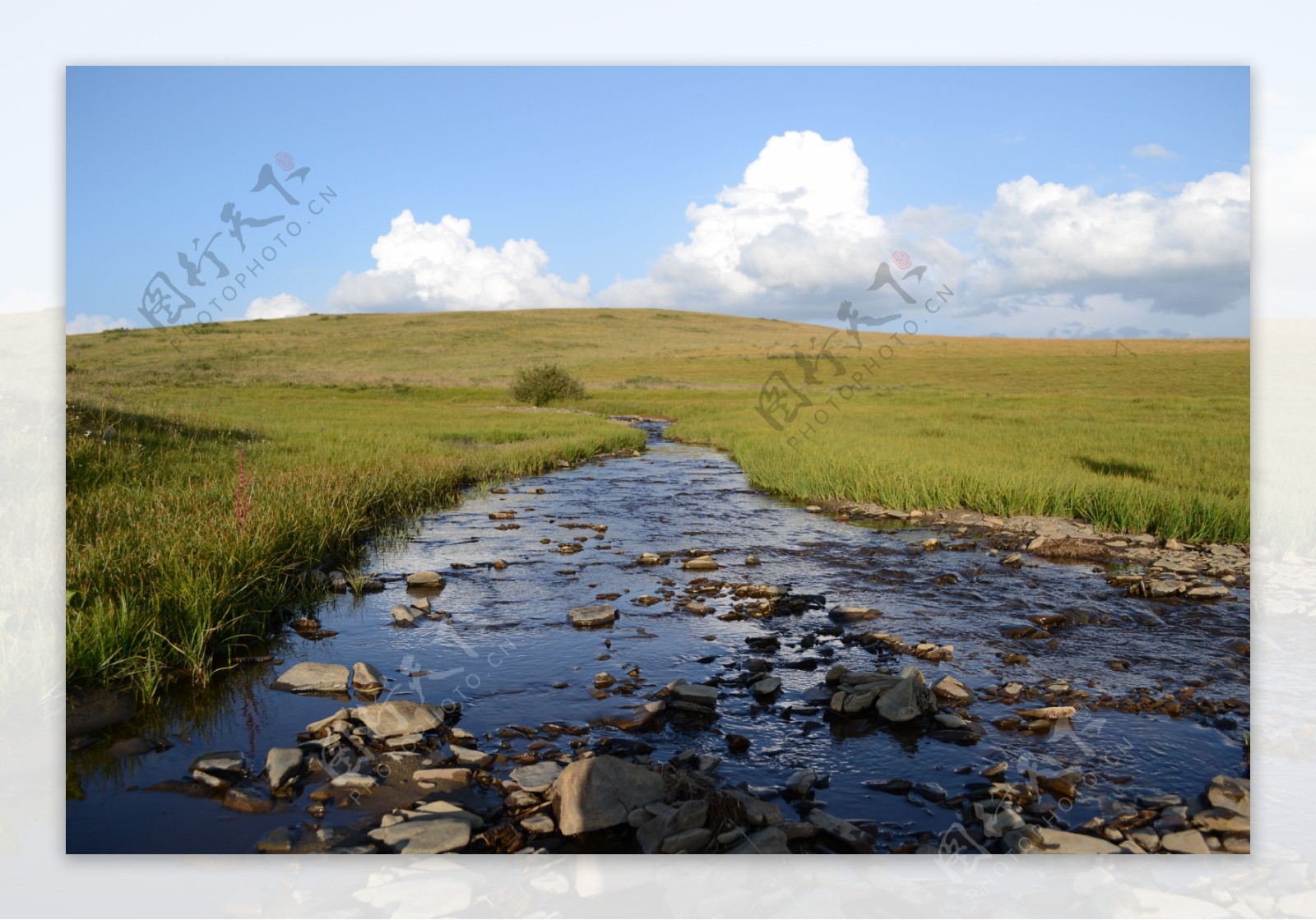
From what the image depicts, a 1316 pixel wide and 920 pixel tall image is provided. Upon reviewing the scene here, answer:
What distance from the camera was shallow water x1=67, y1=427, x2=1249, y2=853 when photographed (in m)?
4.88

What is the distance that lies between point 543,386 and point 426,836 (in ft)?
123

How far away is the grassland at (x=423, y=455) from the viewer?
6926mm

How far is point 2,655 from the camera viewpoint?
5.64 meters

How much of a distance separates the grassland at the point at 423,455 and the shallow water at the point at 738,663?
2.75 feet

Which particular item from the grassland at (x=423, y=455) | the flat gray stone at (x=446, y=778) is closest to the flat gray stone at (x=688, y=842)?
the flat gray stone at (x=446, y=778)

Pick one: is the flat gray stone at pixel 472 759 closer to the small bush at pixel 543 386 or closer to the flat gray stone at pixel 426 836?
the flat gray stone at pixel 426 836

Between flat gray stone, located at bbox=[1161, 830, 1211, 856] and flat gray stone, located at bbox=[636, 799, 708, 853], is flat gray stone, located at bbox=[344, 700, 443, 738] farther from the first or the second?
flat gray stone, located at bbox=[1161, 830, 1211, 856]

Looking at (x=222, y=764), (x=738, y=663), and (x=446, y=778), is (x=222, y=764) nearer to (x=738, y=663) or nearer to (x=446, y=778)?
(x=446, y=778)

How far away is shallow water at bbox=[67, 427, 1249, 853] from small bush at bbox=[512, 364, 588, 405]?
2930cm

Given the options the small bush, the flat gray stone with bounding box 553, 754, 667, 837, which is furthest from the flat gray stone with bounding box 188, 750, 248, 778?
the small bush

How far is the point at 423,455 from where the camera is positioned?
17.7m

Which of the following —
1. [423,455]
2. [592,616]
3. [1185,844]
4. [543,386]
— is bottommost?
[1185,844]

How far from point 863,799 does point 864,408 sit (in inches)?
1098

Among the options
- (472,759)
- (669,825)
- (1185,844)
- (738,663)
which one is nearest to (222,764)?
(472,759)
